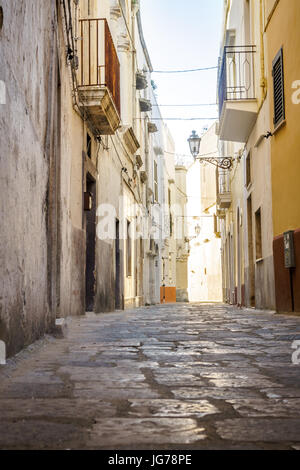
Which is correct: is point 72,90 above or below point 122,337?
above

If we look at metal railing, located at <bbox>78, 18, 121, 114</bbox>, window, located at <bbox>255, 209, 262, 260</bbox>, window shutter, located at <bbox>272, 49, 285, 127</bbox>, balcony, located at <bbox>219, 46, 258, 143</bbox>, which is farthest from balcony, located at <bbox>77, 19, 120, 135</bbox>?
window, located at <bbox>255, 209, 262, 260</bbox>

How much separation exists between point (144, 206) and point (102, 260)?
38.7 feet

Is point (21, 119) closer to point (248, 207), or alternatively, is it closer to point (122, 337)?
point (122, 337)

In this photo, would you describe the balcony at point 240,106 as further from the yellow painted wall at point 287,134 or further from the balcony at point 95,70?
the balcony at point 95,70

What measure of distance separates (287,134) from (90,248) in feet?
13.6

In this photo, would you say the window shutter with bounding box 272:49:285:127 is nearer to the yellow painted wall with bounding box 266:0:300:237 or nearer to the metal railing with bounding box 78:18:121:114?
the yellow painted wall with bounding box 266:0:300:237

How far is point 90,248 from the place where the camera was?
10883 mm

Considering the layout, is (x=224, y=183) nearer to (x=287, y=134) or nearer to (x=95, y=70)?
(x=95, y=70)

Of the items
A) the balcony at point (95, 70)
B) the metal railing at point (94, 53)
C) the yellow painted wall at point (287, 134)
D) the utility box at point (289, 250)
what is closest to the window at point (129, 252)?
A: the balcony at point (95, 70)

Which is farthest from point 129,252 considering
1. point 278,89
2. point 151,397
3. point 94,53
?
point 151,397

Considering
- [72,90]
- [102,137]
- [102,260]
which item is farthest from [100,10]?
[102,260]

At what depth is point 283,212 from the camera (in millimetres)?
9305

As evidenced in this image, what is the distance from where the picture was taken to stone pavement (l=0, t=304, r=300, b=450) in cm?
186

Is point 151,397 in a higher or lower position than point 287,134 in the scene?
lower
